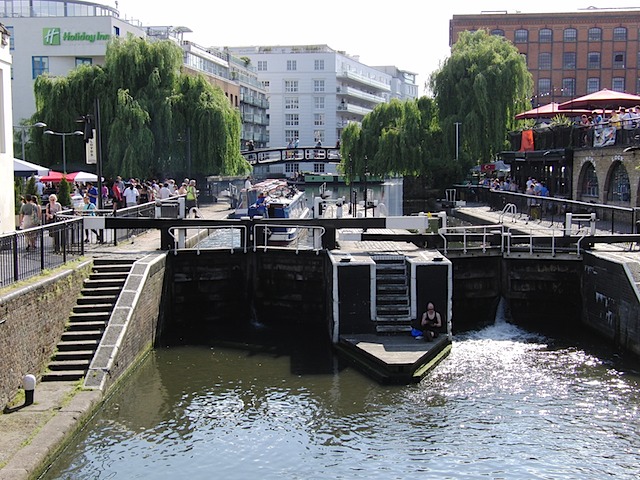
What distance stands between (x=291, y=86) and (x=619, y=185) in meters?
85.3

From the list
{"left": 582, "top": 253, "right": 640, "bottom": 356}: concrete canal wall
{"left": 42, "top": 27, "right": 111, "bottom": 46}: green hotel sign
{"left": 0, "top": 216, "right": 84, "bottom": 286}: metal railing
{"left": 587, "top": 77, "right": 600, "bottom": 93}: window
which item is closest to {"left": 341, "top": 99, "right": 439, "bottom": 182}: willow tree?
{"left": 42, "top": 27, "right": 111, "bottom": 46}: green hotel sign

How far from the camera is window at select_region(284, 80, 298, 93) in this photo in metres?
116

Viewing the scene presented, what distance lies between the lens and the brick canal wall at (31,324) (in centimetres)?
1401

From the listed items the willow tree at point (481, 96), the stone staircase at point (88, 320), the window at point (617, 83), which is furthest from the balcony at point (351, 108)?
the stone staircase at point (88, 320)

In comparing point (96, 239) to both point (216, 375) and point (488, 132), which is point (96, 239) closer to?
point (216, 375)

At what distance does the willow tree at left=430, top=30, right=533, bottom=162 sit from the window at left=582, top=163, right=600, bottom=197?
29.9 ft

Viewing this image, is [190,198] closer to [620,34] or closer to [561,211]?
[561,211]

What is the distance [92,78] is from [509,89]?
22.6 meters

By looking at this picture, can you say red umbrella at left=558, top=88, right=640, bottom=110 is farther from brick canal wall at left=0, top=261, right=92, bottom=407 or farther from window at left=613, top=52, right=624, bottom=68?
window at left=613, top=52, right=624, bottom=68

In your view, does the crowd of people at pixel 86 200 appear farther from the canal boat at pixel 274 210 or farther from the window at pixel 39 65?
the window at pixel 39 65

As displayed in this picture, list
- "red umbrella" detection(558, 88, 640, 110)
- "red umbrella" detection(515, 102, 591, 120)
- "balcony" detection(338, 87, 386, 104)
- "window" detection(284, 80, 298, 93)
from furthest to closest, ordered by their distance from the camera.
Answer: "balcony" detection(338, 87, 386, 104)
"window" detection(284, 80, 298, 93)
"red umbrella" detection(515, 102, 591, 120)
"red umbrella" detection(558, 88, 640, 110)

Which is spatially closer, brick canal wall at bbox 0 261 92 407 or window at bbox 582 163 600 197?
brick canal wall at bbox 0 261 92 407

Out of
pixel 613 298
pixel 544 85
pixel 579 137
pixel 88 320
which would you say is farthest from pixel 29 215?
pixel 544 85

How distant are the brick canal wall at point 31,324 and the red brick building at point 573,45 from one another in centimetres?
7191
